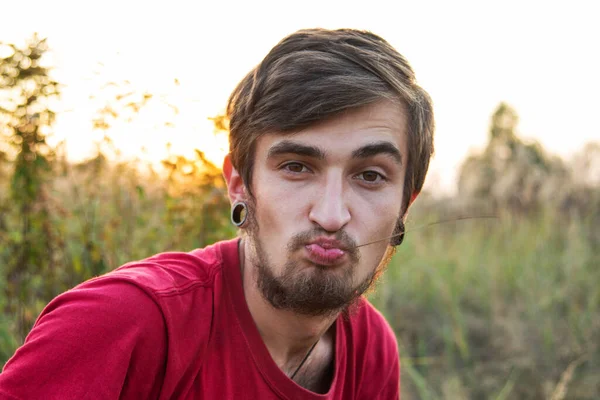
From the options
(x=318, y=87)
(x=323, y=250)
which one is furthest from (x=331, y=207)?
(x=318, y=87)

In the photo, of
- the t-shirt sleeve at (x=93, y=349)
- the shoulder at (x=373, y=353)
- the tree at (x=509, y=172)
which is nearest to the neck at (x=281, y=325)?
the shoulder at (x=373, y=353)

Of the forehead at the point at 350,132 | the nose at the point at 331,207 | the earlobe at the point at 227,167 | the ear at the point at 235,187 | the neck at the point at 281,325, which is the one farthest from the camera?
the earlobe at the point at 227,167

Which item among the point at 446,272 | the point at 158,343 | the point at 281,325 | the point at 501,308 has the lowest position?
the point at 501,308

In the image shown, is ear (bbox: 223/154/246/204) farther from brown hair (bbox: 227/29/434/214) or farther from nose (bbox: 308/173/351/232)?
nose (bbox: 308/173/351/232)

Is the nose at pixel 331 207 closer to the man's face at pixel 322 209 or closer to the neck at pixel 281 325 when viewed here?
the man's face at pixel 322 209

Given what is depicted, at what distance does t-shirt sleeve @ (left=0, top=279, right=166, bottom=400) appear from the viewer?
1.64 metres

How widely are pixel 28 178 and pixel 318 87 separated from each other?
1.46 meters

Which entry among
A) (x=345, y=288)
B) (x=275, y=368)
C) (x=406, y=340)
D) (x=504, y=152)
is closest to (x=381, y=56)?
(x=345, y=288)

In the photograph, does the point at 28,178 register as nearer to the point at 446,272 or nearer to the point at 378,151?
the point at 378,151

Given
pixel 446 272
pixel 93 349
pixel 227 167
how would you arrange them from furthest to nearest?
pixel 446 272, pixel 227 167, pixel 93 349

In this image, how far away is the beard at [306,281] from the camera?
2.10 m

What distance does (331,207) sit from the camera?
207cm

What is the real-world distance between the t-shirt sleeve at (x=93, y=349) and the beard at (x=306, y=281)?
0.41 metres

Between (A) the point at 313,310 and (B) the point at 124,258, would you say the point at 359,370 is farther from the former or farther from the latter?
(B) the point at 124,258
